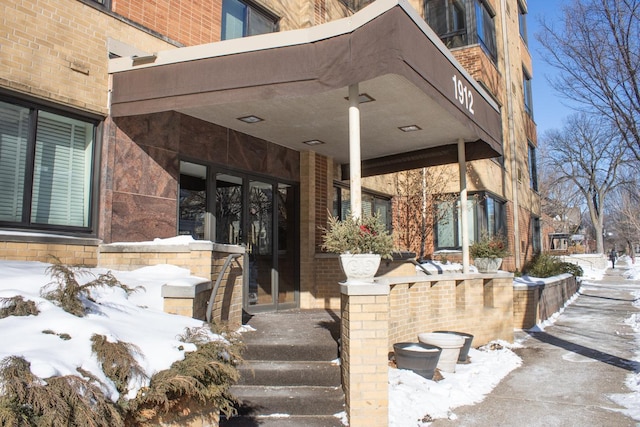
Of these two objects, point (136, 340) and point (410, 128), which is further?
point (410, 128)

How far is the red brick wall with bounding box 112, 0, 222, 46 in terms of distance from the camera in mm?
7027

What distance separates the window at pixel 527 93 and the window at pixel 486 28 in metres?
5.20

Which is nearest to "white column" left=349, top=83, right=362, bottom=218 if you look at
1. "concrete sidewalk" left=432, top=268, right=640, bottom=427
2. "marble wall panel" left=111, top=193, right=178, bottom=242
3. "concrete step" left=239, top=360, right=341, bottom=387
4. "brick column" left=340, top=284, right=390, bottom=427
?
"brick column" left=340, top=284, right=390, bottom=427

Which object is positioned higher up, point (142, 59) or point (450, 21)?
point (450, 21)

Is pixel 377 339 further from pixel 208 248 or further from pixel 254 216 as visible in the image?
pixel 254 216

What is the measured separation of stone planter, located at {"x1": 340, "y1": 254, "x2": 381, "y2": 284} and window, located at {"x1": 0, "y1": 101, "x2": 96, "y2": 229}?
3426mm

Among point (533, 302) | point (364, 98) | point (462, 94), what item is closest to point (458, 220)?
point (533, 302)

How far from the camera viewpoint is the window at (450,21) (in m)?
14.4

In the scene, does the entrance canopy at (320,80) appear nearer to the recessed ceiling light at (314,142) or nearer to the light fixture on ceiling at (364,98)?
the light fixture on ceiling at (364,98)

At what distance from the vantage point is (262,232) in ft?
28.9

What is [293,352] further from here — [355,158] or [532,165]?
[532,165]

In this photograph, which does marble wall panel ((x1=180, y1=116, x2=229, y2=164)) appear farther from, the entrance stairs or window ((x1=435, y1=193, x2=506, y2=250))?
window ((x1=435, y1=193, x2=506, y2=250))

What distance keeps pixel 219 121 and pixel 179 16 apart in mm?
1835

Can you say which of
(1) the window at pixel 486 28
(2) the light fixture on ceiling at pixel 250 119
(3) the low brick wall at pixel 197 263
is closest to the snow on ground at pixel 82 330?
(3) the low brick wall at pixel 197 263
